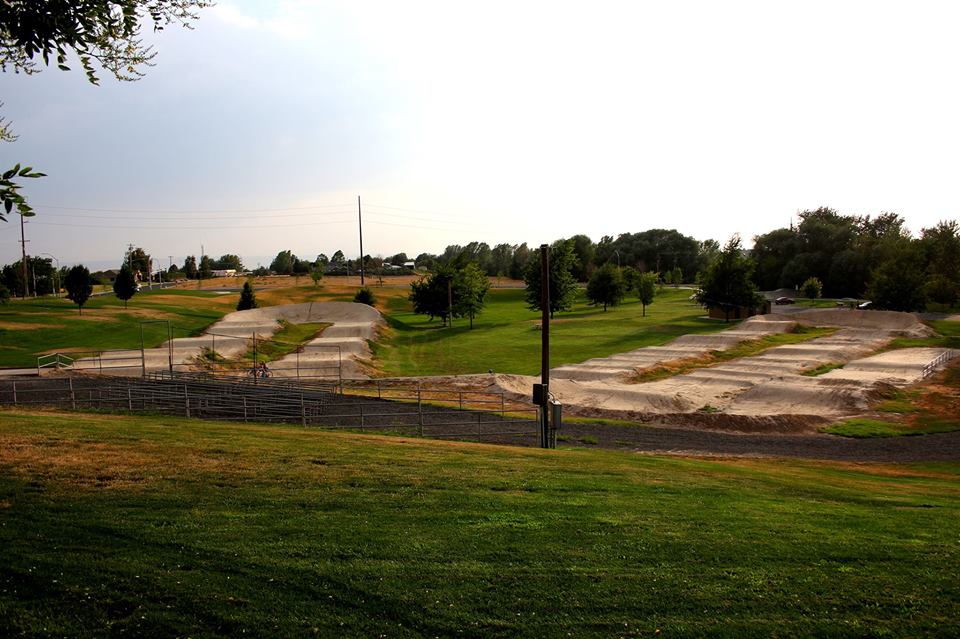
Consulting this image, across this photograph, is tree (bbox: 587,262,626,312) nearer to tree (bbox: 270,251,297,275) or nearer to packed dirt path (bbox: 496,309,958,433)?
packed dirt path (bbox: 496,309,958,433)

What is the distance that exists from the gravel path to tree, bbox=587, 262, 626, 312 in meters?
63.7

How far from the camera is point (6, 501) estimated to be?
8297 millimetres

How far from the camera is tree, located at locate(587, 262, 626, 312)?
92375 mm

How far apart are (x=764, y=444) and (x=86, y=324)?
177 ft

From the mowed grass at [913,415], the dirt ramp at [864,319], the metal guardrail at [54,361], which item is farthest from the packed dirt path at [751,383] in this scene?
the metal guardrail at [54,361]

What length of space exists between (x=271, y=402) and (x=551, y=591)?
2472 cm

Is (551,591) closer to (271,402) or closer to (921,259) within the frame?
(271,402)

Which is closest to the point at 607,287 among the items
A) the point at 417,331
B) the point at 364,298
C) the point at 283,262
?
the point at 417,331

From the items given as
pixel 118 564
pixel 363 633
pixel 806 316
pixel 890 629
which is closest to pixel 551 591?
pixel 363 633

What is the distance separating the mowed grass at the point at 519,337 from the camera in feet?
166

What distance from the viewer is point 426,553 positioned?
24.9 ft

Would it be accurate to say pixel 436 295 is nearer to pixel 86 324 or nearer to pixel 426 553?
pixel 86 324

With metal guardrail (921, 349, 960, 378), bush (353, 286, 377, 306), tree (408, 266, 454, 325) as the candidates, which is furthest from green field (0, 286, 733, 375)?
metal guardrail (921, 349, 960, 378)

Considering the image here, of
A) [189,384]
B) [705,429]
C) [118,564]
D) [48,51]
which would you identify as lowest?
[705,429]
